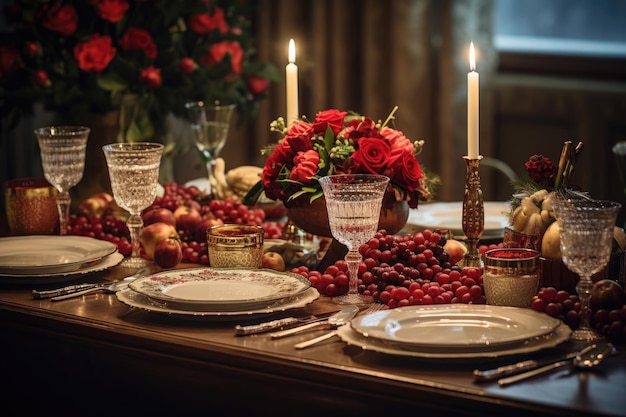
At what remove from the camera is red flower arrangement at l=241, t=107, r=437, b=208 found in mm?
1881

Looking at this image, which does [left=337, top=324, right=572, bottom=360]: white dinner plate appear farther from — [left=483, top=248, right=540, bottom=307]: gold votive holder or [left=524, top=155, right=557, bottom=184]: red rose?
[left=524, top=155, right=557, bottom=184]: red rose

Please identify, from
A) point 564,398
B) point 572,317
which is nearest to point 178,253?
point 572,317

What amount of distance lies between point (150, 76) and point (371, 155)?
94cm

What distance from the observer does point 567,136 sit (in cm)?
404

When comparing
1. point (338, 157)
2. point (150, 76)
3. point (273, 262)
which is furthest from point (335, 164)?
point (150, 76)

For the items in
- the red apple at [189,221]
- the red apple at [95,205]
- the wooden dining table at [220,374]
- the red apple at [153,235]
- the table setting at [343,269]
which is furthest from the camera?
the red apple at [95,205]

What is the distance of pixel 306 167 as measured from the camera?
74.5 inches

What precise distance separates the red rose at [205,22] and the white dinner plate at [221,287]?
110cm

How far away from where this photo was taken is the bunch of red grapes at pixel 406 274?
1678 millimetres

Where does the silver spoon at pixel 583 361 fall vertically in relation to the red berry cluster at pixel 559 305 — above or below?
below

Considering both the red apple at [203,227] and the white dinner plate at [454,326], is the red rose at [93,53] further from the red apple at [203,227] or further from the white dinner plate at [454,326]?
the white dinner plate at [454,326]

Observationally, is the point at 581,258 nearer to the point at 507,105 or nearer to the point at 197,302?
the point at 197,302

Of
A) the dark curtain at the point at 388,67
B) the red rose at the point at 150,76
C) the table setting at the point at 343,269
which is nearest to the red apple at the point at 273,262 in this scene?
the table setting at the point at 343,269

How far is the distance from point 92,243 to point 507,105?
2426mm
